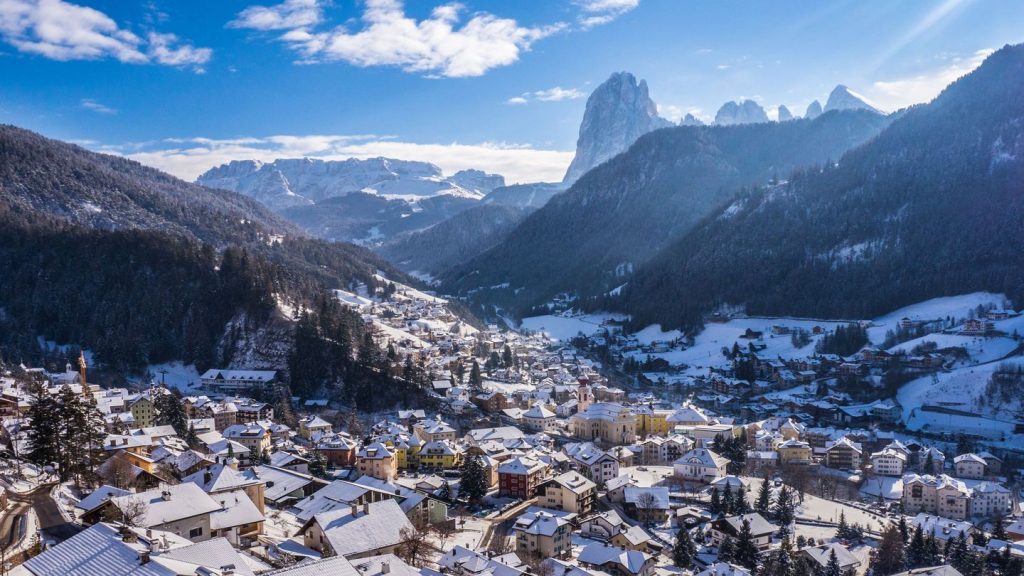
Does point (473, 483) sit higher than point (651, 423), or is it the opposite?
point (473, 483)

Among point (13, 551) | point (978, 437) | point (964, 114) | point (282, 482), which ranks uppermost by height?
point (964, 114)

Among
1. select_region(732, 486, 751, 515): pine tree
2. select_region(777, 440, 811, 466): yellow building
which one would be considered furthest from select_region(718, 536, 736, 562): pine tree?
select_region(777, 440, 811, 466): yellow building

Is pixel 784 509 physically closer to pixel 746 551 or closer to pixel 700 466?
pixel 746 551

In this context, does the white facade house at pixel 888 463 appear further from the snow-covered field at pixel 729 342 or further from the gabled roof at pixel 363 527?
the gabled roof at pixel 363 527

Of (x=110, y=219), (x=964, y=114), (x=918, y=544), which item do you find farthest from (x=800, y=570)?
(x=964, y=114)

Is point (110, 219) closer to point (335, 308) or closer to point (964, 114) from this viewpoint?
point (335, 308)

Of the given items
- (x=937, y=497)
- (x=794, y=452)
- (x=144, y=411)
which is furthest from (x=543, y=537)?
(x=144, y=411)
